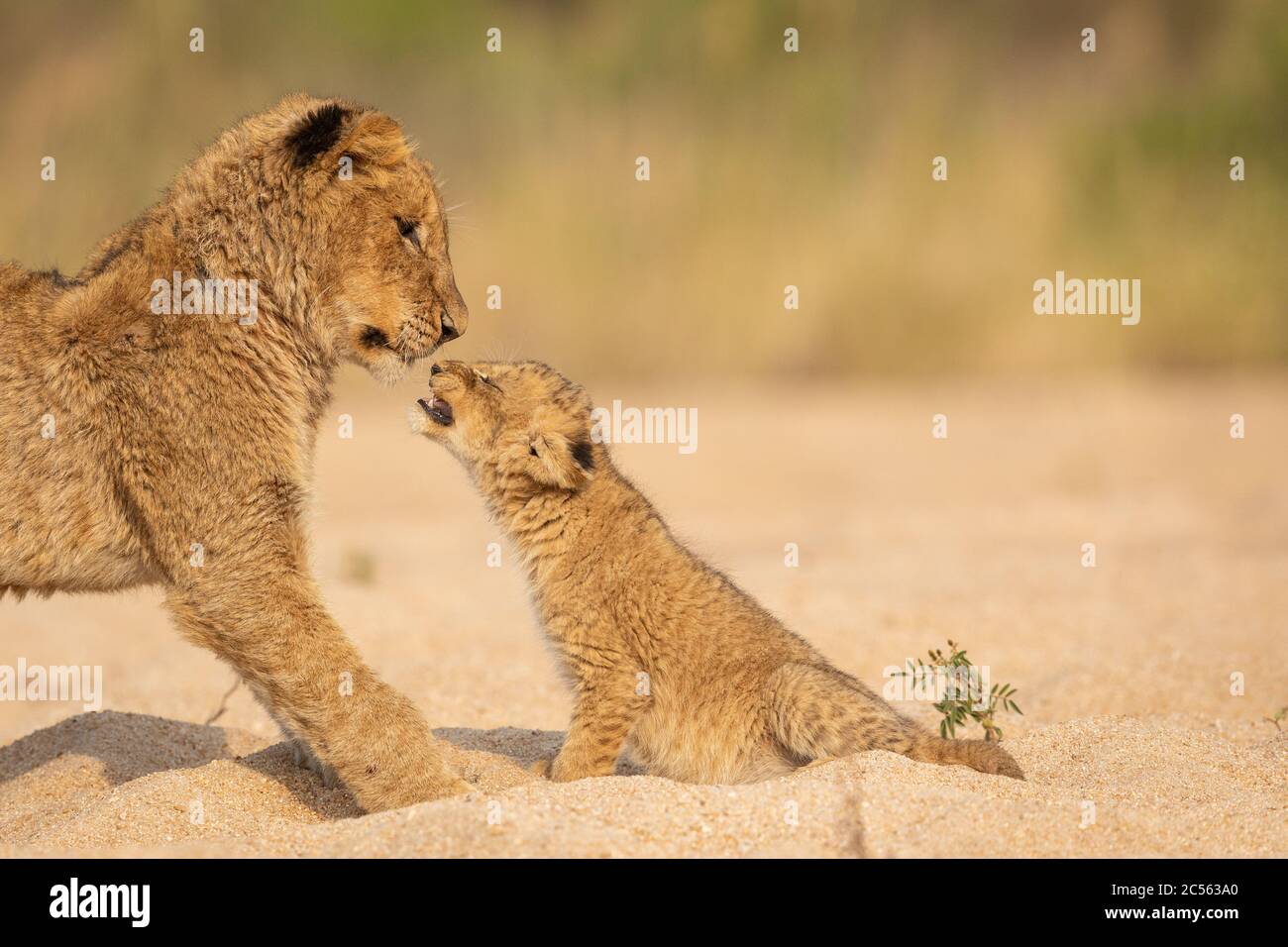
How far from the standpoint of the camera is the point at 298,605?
545 centimetres

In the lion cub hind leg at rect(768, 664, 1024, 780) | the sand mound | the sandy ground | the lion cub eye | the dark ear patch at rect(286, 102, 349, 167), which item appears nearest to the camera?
the sand mound

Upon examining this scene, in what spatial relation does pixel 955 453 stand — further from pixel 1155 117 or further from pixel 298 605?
pixel 298 605

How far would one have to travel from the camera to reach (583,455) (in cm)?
623

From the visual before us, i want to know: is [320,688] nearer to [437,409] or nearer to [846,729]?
[437,409]

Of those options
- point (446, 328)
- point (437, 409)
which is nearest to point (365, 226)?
point (446, 328)

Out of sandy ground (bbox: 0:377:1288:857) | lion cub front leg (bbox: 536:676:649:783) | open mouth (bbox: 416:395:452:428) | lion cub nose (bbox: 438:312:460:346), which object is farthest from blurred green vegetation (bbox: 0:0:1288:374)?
lion cub front leg (bbox: 536:676:649:783)

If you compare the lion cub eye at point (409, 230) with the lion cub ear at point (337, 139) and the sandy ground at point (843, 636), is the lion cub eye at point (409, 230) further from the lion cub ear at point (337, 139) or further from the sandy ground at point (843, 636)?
the sandy ground at point (843, 636)

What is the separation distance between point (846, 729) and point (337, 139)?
2816 millimetres

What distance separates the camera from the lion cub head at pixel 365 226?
A: 5672mm

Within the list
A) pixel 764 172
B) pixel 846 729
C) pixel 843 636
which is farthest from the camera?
pixel 764 172

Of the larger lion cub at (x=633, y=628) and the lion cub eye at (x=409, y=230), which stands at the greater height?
the lion cub eye at (x=409, y=230)

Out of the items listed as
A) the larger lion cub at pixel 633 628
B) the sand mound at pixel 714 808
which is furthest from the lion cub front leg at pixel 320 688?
the larger lion cub at pixel 633 628

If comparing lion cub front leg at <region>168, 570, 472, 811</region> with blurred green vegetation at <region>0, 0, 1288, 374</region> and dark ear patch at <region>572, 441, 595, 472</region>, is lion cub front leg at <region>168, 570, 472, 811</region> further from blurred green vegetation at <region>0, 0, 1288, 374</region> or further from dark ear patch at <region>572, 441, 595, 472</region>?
blurred green vegetation at <region>0, 0, 1288, 374</region>

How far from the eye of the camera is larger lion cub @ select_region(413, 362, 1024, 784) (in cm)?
568
